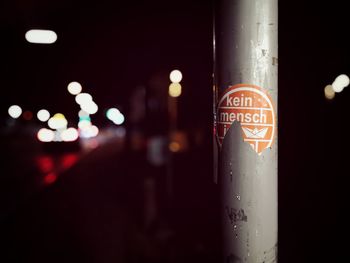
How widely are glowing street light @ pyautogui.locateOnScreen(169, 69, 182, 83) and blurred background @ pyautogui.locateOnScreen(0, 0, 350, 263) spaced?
115 millimetres

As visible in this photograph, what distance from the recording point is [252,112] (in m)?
1.59

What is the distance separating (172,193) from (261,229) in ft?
18.6

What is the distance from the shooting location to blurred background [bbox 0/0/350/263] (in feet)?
17.3

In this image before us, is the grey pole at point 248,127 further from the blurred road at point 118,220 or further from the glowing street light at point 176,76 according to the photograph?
the glowing street light at point 176,76

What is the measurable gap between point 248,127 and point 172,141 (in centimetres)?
639

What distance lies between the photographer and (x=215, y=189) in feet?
5.62

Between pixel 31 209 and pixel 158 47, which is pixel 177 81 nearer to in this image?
pixel 158 47

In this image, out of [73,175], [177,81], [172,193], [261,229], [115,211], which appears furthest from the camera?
[73,175]

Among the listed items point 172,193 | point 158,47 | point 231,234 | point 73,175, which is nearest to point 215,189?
point 231,234

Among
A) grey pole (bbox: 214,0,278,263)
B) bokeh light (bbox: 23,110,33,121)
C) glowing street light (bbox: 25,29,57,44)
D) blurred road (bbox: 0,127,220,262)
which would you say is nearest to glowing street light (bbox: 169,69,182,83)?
blurred road (bbox: 0,127,220,262)
